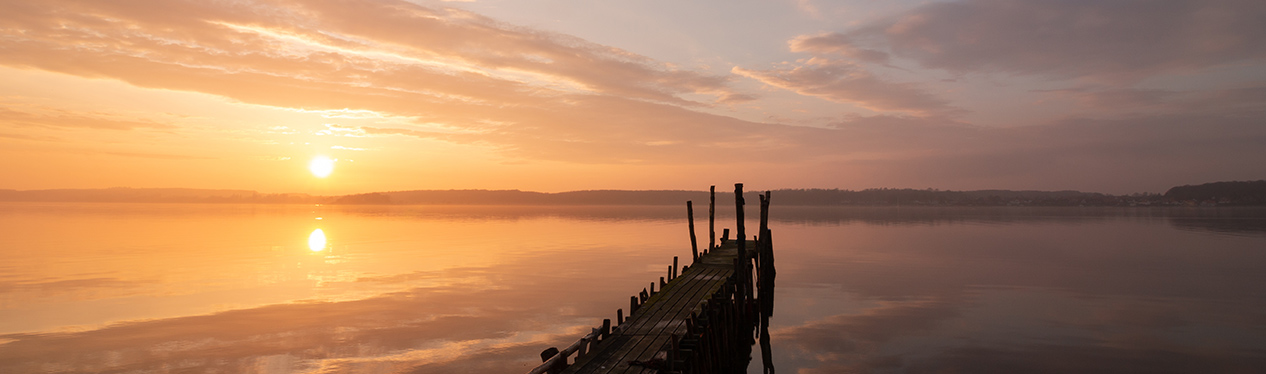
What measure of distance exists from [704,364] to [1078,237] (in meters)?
73.5

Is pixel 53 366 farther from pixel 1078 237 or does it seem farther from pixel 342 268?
pixel 1078 237

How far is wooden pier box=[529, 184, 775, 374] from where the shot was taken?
13.5m

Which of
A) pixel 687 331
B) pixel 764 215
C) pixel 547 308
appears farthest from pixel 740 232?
pixel 547 308

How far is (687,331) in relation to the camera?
15547 millimetres

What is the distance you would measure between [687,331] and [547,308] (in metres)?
14.2

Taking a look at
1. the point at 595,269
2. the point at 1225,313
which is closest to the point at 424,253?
the point at 595,269

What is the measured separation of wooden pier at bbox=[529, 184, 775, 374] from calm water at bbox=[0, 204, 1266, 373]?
6.24 ft

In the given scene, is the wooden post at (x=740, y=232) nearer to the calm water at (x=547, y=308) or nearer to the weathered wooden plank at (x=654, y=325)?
the weathered wooden plank at (x=654, y=325)

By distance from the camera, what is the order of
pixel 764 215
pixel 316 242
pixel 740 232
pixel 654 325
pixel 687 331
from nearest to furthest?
pixel 687 331
pixel 654 325
pixel 740 232
pixel 764 215
pixel 316 242

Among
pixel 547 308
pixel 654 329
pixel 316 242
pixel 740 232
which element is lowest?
pixel 547 308

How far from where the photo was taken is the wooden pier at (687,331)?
1349 cm

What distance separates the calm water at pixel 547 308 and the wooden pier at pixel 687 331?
190 cm

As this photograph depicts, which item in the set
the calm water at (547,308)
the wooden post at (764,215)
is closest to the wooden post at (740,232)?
the wooden post at (764,215)

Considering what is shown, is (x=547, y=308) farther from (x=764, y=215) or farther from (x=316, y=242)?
(x=316, y=242)
